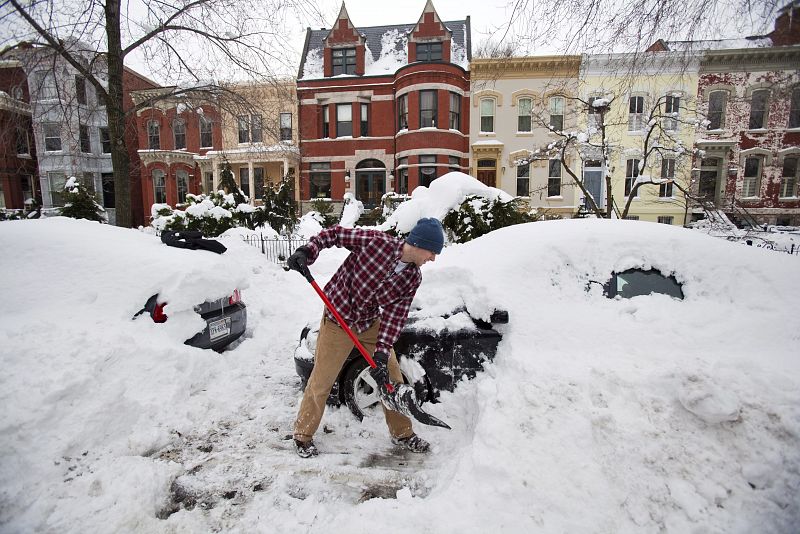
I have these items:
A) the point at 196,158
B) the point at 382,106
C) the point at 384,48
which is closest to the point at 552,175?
the point at 382,106

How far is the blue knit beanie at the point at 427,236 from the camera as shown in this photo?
8.22 feet

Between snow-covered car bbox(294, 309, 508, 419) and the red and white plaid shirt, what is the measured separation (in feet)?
1.55

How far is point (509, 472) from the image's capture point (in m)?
2.31

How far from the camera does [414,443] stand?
293cm

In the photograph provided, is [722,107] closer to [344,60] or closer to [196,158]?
[344,60]

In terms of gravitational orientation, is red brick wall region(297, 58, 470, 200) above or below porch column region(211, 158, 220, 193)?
above

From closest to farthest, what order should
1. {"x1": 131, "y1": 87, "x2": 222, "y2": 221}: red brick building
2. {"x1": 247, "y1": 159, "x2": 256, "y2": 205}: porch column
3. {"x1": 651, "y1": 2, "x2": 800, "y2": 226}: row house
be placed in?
1. {"x1": 651, "y1": 2, "x2": 800, "y2": 226}: row house
2. {"x1": 247, "y1": 159, "x2": 256, "y2": 205}: porch column
3. {"x1": 131, "y1": 87, "x2": 222, "y2": 221}: red brick building

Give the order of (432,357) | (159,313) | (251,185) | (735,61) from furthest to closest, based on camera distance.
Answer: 1. (251,185)
2. (735,61)
3. (159,313)
4. (432,357)

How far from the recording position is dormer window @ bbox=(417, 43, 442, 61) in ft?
65.2

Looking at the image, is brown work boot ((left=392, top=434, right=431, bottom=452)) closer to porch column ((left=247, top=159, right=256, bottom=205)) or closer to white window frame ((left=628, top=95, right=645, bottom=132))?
porch column ((left=247, top=159, right=256, bottom=205))

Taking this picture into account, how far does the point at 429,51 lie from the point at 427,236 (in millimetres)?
20691

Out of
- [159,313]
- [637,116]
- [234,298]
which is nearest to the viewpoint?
[159,313]

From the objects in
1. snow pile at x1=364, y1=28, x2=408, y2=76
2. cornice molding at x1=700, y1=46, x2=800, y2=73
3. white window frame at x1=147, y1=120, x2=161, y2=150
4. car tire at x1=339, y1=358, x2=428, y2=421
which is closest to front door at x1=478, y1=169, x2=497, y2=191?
snow pile at x1=364, y1=28, x2=408, y2=76

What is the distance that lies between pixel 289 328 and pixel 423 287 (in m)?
3.15
